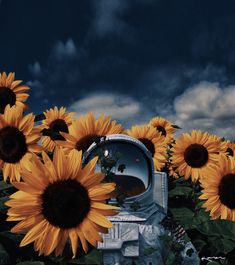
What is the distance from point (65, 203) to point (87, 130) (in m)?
1.84

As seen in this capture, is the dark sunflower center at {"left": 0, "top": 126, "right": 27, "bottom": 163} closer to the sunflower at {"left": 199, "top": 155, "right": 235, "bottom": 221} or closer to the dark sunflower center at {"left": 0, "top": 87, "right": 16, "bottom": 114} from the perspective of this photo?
the dark sunflower center at {"left": 0, "top": 87, "right": 16, "bottom": 114}

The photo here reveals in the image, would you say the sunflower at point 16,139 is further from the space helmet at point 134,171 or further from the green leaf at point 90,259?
the green leaf at point 90,259

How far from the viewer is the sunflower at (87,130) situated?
4.25m

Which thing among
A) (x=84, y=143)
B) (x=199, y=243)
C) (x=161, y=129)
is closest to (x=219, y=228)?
(x=199, y=243)

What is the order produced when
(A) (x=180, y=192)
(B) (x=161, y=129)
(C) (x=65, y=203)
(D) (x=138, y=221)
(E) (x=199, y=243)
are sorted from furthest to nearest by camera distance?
(B) (x=161, y=129) < (A) (x=180, y=192) < (E) (x=199, y=243) < (D) (x=138, y=221) < (C) (x=65, y=203)

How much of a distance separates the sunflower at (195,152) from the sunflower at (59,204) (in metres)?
3.61

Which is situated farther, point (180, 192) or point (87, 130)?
point (180, 192)

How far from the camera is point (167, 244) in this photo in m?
3.49

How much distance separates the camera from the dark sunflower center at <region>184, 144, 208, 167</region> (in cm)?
617

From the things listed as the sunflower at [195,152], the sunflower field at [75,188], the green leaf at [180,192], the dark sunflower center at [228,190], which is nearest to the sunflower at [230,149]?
the sunflower field at [75,188]

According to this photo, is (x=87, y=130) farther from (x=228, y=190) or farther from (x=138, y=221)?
(x=228, y=190)

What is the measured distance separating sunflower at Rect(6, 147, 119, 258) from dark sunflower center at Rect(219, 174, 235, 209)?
2205 mm

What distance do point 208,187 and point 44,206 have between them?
92.5 inches

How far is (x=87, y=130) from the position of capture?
434cm
